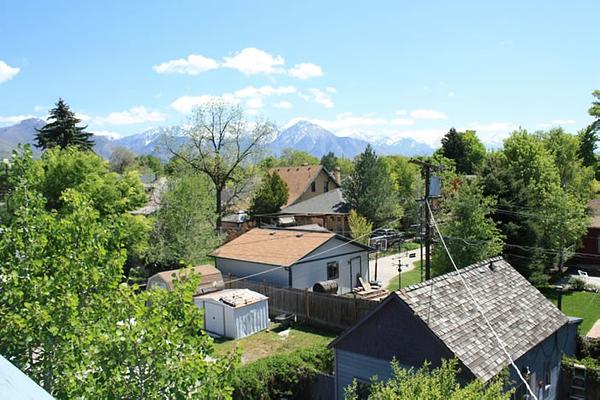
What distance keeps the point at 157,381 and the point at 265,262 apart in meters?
21.4

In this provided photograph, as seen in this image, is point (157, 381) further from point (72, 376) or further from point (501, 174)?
point (501, 174)

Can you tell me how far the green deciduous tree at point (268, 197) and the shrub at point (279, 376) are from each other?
3565 cm

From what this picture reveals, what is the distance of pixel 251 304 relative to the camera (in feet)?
71.8

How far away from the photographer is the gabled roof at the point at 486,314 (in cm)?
1154

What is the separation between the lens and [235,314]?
21266 mm

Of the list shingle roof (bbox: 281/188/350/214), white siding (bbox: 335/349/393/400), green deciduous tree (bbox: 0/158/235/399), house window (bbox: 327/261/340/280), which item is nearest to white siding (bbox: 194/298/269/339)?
house window (bbox: 327/261/340/280)

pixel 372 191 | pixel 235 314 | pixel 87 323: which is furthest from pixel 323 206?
pixel 87 323

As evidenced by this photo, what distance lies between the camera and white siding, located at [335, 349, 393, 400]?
12570 millimetres

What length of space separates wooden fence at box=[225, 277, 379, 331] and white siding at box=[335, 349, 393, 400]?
7409 millimetres

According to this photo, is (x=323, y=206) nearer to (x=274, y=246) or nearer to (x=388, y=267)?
(x=388, y=267)

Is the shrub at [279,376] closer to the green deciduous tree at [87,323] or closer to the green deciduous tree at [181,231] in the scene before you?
the green deciduous tree at [87,323]

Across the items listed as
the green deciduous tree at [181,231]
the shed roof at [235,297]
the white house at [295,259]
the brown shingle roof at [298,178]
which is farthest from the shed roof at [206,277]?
the brown shingle roof at [298,178]

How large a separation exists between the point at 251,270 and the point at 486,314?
16505mm

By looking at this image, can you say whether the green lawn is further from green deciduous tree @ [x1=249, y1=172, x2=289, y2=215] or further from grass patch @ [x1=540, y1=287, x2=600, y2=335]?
green deciduous tree @ [x1=249, y1=172, x2=289, y2=215]
